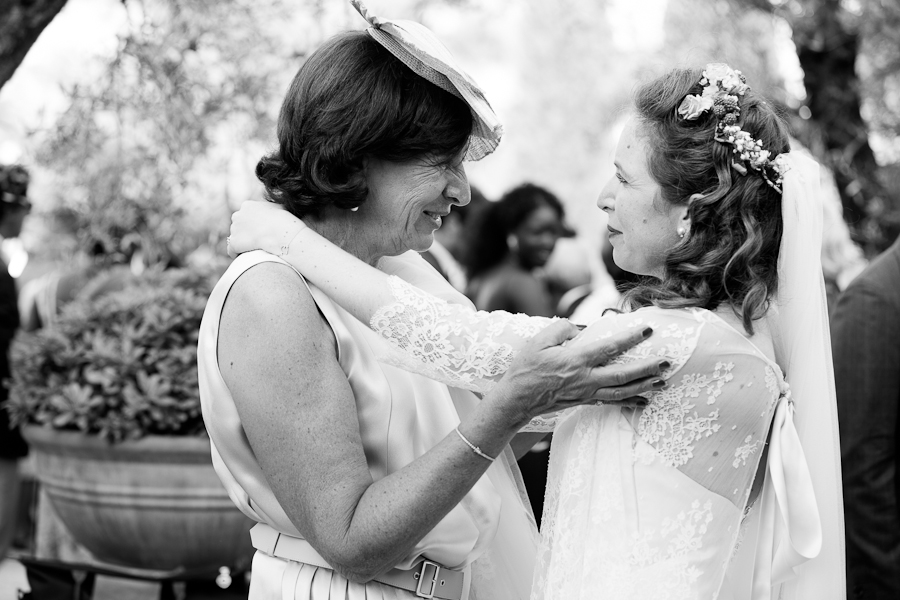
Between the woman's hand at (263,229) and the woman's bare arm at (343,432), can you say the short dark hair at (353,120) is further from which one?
the woman's bare arm at (343,432)

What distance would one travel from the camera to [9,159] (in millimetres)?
6703

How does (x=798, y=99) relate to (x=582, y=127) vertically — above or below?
above

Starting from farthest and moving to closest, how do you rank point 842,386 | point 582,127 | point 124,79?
point 582,127 < point 124,79 < point 842,386

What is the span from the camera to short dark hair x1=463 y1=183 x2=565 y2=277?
7504 millimetres

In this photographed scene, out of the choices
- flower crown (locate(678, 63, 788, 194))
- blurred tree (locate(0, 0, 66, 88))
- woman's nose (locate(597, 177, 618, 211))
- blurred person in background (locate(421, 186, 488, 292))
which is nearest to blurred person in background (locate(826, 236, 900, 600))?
flower crown (locate(678, 63, 788, 194))

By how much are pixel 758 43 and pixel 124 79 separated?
6.41 m

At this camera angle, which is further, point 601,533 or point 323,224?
point 323,224

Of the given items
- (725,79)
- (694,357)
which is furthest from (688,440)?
(725,79)

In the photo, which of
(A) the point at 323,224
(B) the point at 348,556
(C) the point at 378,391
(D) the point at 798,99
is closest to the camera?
(B) the point at 348,556

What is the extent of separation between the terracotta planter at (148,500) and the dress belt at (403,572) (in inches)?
76.3

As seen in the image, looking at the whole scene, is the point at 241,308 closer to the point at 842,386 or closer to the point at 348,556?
the point at 348,556

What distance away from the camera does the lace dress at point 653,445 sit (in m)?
2.15

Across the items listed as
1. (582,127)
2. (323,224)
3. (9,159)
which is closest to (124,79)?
(9,159)

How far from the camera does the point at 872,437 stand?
3303 millimetres
